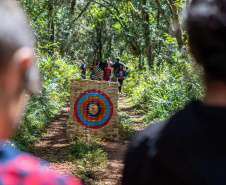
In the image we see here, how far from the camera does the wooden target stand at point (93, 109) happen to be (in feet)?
25.2

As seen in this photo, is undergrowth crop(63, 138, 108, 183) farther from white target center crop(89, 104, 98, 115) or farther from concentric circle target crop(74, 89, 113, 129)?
white target center crop(89, 104, 98, 115)

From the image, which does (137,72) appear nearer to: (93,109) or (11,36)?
(93,109)

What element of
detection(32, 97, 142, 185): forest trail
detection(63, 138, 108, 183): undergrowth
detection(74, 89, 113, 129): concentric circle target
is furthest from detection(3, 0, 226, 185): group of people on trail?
detection(74, 89, 113, 129): concentric circle target

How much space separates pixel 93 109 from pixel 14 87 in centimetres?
687

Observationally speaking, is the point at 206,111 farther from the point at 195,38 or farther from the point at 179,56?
the point at 179,56

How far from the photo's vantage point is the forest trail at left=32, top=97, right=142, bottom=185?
217 inches

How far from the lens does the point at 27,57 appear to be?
0.84 m

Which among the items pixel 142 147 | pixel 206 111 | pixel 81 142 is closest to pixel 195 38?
pixel 206 111

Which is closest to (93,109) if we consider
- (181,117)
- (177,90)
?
(177,90)

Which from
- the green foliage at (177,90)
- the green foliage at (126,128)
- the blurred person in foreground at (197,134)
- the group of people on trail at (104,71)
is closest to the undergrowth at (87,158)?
the green foliage at (126,128)

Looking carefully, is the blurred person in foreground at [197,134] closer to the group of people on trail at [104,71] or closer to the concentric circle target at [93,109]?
the concentric circle target at [93,109]

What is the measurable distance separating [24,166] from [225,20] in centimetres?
79

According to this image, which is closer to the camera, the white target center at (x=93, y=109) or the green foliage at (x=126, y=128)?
the white target center at (x=93, y=109)

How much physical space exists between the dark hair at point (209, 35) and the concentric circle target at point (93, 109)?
257 inches
